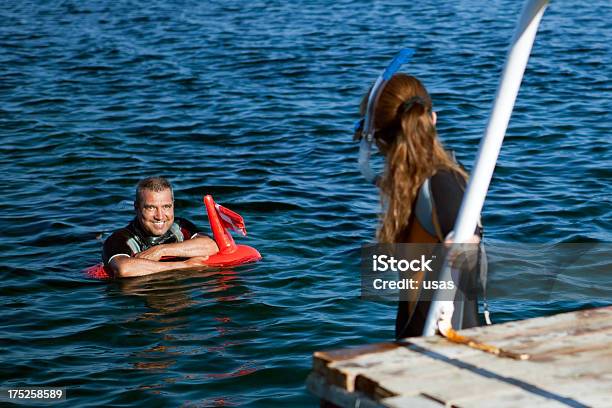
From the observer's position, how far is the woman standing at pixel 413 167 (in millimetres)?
4680

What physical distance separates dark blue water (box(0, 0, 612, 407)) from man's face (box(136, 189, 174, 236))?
44 centimetres

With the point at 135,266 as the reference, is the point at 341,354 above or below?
above

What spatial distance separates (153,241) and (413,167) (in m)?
5.78

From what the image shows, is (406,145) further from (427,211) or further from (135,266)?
(135,266)

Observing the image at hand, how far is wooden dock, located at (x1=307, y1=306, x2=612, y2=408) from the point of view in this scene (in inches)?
175

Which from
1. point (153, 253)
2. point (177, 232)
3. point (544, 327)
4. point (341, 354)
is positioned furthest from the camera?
point (177, 232)

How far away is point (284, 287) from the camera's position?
9.74 metres

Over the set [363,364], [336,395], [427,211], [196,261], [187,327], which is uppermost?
[427,211]

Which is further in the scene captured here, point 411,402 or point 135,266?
point 135,266

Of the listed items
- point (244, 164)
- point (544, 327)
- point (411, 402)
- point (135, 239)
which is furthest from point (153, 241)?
point (411, 402)

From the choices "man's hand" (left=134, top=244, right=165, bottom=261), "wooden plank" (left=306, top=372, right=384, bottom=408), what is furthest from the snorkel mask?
"man's hand" (left=134, top=244, right=165, bottom=261)

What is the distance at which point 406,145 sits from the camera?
473 centimetres

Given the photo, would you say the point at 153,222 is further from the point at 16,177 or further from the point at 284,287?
the point at 16,177

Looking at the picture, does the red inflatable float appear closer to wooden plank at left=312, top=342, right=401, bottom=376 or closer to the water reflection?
the water reflection
